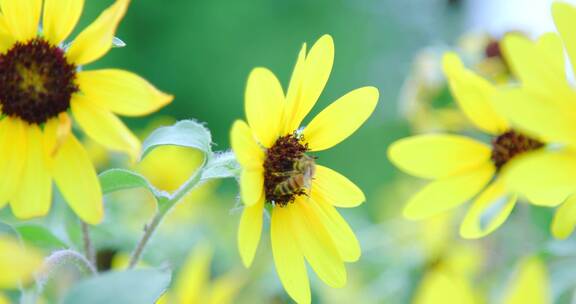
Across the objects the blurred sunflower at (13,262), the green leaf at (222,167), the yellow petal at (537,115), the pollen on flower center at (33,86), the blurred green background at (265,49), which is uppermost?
the yellow petal at (537,115)

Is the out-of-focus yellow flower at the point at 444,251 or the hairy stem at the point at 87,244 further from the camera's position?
the out-of-focus yellow flower at the point at 444,251

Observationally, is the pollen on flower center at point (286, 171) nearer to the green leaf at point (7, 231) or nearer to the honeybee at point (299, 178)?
the honeybee at point (299, 178)

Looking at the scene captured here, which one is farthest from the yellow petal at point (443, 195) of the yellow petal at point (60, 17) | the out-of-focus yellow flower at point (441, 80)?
the out-of-focus yellow flower at point (441, 80)

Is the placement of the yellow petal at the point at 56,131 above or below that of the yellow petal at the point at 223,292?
above

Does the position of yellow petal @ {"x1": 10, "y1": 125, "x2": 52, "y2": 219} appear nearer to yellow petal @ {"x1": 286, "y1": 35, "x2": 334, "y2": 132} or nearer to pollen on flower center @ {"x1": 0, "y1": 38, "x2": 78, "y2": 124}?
pollen on flower center @ {"x1": 0, "y1": 38, "x2": 78, "y2": 124}

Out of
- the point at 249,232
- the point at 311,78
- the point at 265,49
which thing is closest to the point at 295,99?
the point at 311,78

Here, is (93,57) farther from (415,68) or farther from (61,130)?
(415,68)

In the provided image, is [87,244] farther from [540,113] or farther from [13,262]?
[540,113]
